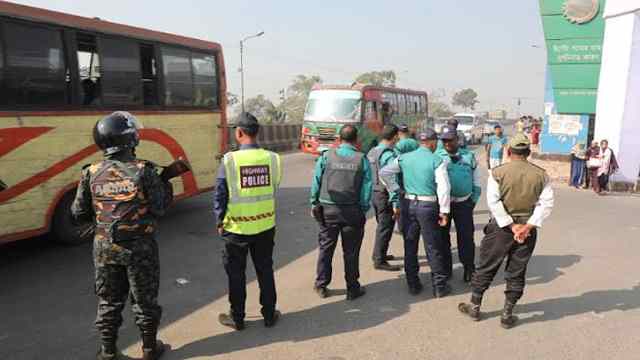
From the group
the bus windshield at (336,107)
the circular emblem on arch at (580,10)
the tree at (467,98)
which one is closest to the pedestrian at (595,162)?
the circular emblem on arch at (580,10)

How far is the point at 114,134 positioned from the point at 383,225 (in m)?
3.47

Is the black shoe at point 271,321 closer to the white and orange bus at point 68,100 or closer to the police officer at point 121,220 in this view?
the police officer at point 121,220

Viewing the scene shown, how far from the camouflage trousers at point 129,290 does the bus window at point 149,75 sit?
442cm

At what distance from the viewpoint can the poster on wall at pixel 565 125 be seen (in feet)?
63.7

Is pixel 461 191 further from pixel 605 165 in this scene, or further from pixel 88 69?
pixel 605 165

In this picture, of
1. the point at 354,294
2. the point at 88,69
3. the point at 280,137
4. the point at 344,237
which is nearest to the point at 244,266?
the point at 344,237

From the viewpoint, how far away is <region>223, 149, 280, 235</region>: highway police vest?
3.87 metres

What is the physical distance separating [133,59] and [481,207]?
719cm

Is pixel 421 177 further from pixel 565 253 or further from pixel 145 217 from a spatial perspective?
pixel 565 253

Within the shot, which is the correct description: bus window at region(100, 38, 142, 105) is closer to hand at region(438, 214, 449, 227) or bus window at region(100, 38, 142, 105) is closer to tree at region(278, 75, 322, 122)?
hand at region(438, 214, 449, 227)

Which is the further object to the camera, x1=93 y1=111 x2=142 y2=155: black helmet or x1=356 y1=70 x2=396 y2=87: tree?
x1=356 y1=70 x2=396 y2=87: tree

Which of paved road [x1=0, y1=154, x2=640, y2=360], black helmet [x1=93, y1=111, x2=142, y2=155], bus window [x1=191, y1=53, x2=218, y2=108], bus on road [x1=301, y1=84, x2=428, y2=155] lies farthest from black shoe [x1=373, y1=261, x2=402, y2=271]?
bus on road [x1=301, y1=84, x2=428, y2=155]

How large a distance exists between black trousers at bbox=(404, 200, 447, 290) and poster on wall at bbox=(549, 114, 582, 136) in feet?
57.1

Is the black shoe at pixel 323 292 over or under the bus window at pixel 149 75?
under
